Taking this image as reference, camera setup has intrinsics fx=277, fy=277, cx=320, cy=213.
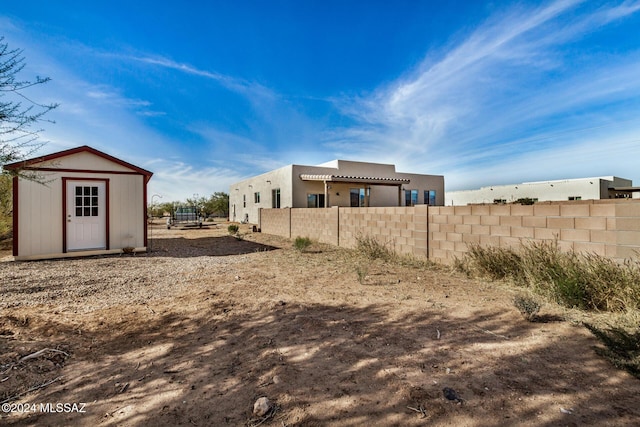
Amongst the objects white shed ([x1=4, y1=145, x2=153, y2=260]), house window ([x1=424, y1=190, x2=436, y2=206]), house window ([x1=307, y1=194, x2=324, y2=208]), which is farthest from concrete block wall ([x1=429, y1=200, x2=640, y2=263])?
house window ([x1=424, y1=190, x2=436, y2=206])

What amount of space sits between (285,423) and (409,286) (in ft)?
12.8

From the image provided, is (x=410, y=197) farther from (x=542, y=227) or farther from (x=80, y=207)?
(x=80, y=207)

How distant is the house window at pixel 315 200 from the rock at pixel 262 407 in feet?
59.0

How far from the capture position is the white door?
8938 mm

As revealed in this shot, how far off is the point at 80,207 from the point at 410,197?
2278 centimetres

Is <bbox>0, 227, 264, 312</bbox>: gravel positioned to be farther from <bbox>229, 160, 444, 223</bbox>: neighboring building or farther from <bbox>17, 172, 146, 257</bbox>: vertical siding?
<bbox>229, 160, 444, 223</bbox>: neighboring building

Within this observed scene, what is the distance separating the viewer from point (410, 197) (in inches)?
992

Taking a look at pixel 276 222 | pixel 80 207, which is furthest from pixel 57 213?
pixel 276 222

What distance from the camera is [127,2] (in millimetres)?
6734

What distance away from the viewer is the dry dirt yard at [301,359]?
1.94m

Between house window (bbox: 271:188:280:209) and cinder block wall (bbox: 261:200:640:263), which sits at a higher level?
house window (bbox: 271:188:280:209)

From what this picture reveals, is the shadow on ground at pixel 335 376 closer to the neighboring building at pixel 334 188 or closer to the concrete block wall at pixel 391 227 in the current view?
the concrete block wall at pixel 391 227

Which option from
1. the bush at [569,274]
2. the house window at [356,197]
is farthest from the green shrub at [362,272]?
the house window at [356,197]

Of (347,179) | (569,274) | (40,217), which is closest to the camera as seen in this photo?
(569,274)
